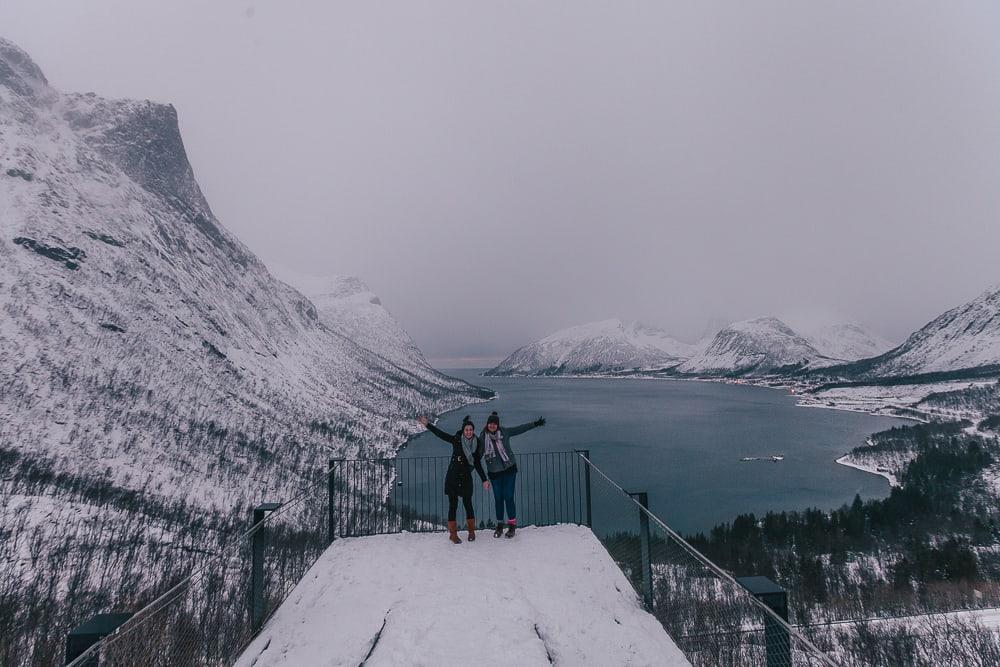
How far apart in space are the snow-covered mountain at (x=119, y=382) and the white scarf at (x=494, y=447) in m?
17.5

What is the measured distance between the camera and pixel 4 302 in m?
82.3

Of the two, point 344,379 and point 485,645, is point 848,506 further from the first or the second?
point 344,379

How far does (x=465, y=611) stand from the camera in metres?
7.55

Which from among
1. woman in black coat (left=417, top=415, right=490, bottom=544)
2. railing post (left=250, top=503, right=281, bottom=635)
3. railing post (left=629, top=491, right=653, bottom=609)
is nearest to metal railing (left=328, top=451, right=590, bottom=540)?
woman in black coat (left=417, top=415, right=490, bottom=544)

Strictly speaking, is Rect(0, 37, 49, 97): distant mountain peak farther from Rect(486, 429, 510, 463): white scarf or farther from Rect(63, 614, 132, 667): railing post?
Rect(63, 614, 132, 667): railing post

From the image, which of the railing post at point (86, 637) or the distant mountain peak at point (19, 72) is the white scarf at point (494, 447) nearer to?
the railing post at point (86, 637)

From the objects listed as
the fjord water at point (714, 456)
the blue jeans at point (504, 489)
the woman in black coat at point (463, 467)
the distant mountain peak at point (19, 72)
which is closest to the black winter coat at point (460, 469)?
the woman in black coat at point (463, 467)

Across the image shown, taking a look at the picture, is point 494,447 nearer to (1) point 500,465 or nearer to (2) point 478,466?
(1) point 500,465

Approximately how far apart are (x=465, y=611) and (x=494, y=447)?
3383mm

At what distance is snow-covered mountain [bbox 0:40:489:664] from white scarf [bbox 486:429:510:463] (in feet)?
57.3

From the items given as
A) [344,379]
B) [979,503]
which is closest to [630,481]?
[979,503]

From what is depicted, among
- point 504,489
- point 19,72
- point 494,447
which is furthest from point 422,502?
point 19,72

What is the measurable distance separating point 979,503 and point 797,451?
129ft

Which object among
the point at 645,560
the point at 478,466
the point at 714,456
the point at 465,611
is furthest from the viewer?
the point at 714,456
